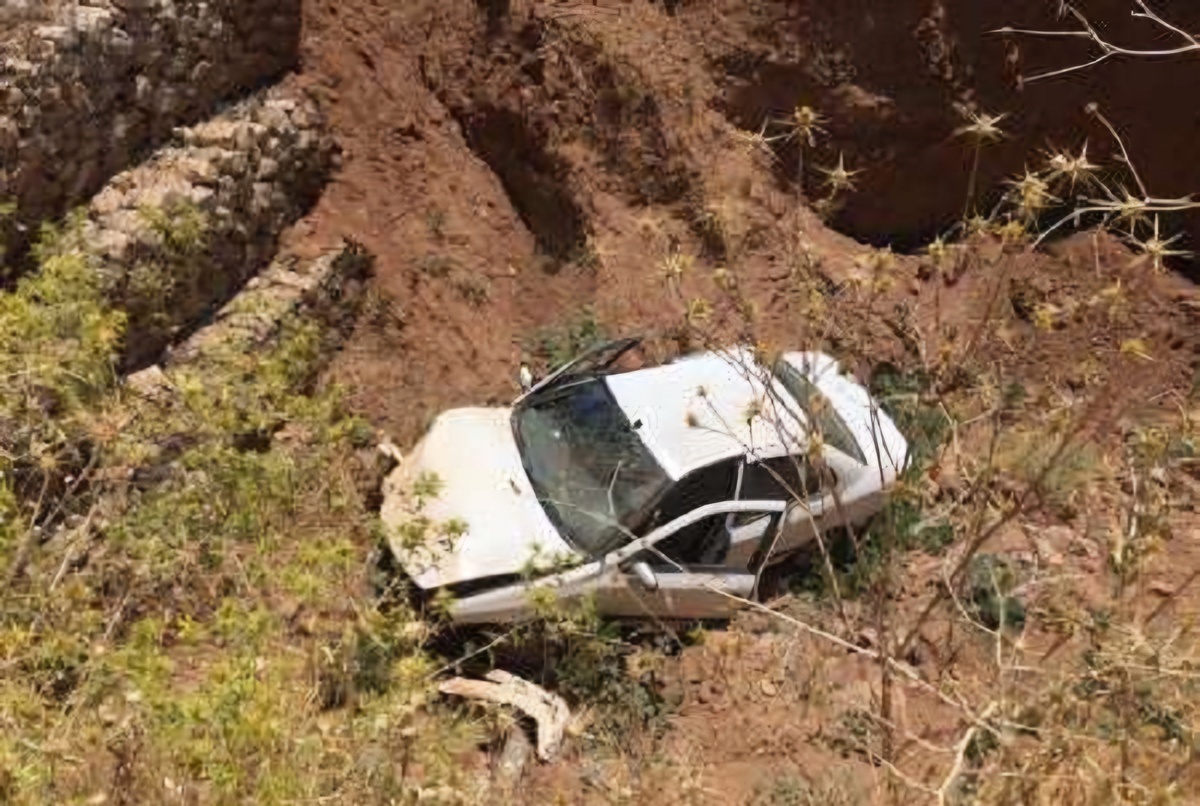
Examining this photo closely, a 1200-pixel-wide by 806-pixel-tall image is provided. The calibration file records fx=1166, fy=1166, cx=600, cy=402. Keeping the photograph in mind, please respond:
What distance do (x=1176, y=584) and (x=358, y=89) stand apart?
20.9ft

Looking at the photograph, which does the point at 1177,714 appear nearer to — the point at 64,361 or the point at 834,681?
the point at 834,681

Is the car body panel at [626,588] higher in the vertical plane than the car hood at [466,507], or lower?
lower

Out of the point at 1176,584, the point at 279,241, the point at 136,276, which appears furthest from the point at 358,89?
the point at 1176,584

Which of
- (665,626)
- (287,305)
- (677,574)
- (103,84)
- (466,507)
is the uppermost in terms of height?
(103,84)

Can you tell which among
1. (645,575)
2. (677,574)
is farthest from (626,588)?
(677,574)

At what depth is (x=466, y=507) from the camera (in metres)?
6.21

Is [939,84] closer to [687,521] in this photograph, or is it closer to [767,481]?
[767,481]

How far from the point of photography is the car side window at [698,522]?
605 cm

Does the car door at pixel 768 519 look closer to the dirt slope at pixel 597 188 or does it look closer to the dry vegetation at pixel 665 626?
the dry vegetation at pixel 665 626

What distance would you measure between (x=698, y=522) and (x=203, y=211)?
3483 mm

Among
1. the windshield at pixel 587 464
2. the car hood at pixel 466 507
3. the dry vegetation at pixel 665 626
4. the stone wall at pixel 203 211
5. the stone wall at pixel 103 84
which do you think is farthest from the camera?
the stone wall at pixel 203 211

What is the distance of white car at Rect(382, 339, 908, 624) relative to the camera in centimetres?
589

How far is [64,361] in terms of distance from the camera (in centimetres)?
545

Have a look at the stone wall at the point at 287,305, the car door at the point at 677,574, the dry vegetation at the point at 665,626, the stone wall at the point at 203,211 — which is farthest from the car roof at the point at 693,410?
the stone wall at the point at 203,211
